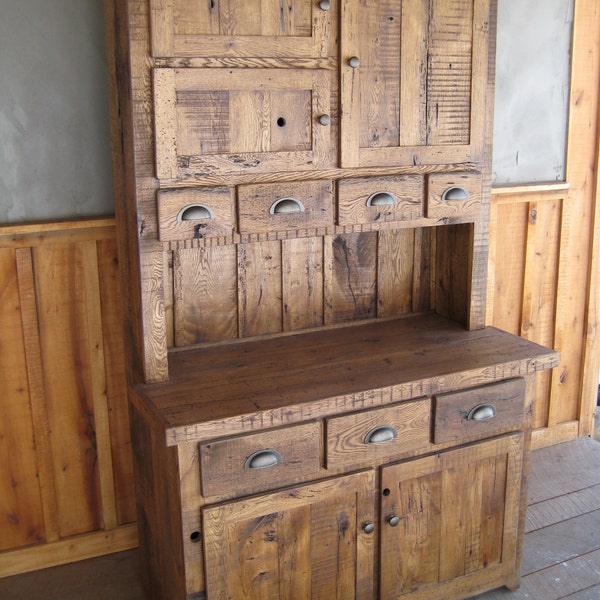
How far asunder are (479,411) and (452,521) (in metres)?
0.33

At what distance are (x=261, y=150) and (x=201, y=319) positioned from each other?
570 mm

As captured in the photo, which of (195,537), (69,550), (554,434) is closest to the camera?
(195,537)

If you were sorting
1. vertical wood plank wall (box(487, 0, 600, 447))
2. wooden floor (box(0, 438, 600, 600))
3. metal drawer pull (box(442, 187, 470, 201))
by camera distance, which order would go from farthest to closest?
vertical wood plank wall (box(487, 0, 600, 447)), wooden floor (box(0, 438, 600, 600)), metal drawer pull (box(442, 187, 470, 201))

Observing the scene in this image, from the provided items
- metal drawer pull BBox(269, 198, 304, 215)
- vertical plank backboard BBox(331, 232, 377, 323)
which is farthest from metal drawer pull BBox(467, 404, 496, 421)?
metal drawer pull BBox(269, 198, 304, 215)

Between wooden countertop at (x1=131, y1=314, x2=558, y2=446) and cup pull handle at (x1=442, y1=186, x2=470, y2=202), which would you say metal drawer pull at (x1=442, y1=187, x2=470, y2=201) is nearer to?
cup pull handle at (x1=442, y1=186, x2=470, y2=202)

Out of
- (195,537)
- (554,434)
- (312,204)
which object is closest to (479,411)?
(312,204)

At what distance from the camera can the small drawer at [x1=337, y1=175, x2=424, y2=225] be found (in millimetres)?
2033

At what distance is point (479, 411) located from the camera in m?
2.09

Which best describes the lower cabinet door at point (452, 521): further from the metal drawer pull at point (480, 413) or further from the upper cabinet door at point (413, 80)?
the upper cabinet door at point (413, 80)

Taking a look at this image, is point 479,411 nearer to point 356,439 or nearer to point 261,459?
point 356,439

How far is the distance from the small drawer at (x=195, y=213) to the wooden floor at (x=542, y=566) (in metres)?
1.15

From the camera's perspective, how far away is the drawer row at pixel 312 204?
1858mm

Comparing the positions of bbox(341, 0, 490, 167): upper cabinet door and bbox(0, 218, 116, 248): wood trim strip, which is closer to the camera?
bbox(341, 0, 490, 167): upper cabinet door

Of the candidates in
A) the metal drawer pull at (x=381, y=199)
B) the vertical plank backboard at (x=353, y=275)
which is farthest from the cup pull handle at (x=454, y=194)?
the vertical plank backboard at (x=353, y=275)
